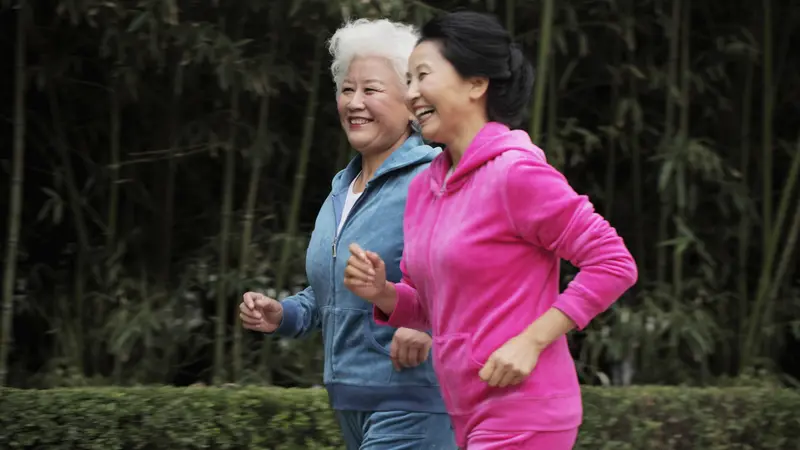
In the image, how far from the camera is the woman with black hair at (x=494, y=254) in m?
2.25

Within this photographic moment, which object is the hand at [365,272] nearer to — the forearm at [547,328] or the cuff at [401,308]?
the cuff at [401,308]

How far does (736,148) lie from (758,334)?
870 millimetres

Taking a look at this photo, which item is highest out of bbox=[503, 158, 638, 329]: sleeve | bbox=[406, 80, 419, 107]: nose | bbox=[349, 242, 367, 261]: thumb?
bbox=[406, 80, 419, 107]: nose

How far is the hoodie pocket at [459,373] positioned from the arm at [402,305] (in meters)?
0.17

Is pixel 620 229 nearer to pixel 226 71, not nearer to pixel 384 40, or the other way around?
pixel 226 71

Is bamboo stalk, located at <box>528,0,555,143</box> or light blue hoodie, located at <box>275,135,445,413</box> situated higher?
bamboo stalk, located at <box>528,0,555,143</box>

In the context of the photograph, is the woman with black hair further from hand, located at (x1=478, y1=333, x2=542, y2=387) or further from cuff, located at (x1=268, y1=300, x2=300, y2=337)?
cuff, located at (x1=268, y1=300, x2=300, y2=337)

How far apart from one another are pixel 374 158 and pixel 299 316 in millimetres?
411

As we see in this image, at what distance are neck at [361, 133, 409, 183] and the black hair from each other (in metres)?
0.54

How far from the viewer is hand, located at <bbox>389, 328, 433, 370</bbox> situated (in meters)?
2.73

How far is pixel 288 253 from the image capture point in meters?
5.48

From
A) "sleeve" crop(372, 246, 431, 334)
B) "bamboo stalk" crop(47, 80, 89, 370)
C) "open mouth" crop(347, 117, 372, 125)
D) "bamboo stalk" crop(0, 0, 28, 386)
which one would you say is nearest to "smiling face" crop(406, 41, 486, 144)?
"sleeve" crop(372, 246, 431, 334)

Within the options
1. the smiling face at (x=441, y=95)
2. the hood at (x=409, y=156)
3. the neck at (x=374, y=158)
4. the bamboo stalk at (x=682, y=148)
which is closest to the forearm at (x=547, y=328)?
the smiling face at (x=441, y=95)

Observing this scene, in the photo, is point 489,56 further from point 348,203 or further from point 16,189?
point 16,189
